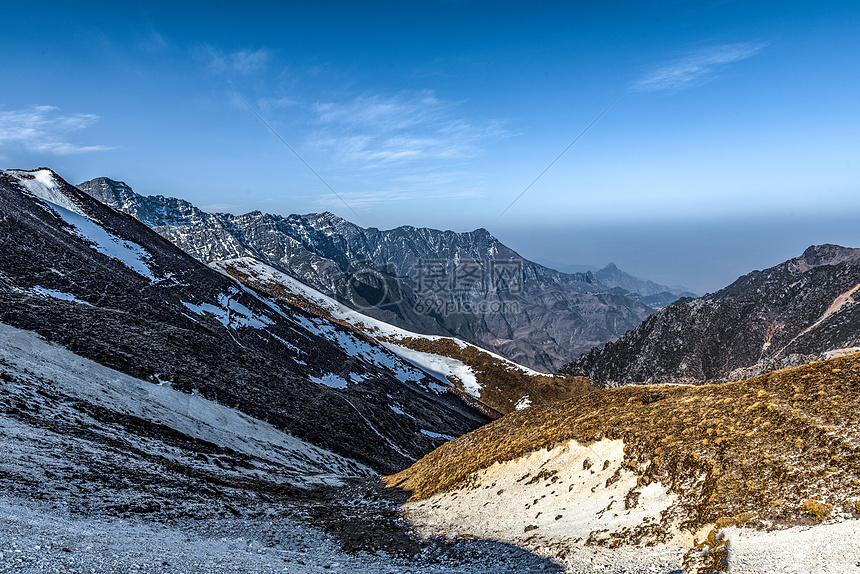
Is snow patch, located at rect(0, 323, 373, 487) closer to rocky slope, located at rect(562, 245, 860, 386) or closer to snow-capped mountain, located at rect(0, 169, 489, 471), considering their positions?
snow-capped mountain, located at rect(0, 169, 489, 471)

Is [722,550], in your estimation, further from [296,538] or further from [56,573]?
[56,573]

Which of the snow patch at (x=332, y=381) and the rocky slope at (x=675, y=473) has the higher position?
the rocky slope at (x=675, y=473)

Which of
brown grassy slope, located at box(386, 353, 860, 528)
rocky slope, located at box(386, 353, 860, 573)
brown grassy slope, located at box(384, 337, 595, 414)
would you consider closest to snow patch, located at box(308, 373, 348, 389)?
rocky slope, located at box(386, 353, 860, 573)

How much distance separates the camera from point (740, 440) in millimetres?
14133

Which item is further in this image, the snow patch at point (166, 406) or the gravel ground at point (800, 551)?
the snow patch at point (166, 406)

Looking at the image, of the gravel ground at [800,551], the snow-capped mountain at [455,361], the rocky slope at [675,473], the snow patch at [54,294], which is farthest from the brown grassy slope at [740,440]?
the snow-capped mountain at [455,361]

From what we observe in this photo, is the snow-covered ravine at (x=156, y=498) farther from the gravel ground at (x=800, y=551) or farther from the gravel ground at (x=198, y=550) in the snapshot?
the gravel ground at (x=800, y=551)

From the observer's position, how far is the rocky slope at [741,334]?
358 feet

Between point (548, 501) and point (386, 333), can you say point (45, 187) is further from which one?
point (548, 501)

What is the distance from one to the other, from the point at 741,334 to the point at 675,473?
520 feet

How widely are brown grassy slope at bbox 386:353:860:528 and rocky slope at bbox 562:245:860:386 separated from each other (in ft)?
373

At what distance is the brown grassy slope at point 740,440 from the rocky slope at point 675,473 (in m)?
0.05

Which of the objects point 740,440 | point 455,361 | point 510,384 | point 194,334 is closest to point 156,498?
point 740,440

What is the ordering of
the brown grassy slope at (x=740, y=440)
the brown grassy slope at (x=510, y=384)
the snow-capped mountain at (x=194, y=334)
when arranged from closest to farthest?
the brown grassy slope at (x=740, y=440) < the snow-capped mountain at (x=194, y=334) < the brown grassy slope at (x=510, y=384)
